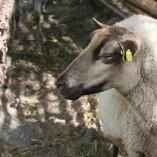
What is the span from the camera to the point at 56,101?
4.89m

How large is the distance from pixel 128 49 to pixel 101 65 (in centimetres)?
22

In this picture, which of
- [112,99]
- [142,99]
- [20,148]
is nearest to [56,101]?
[20,148]

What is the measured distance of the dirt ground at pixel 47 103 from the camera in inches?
163

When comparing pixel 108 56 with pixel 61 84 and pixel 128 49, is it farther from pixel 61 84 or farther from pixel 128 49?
pixel 61 84

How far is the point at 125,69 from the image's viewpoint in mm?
2730

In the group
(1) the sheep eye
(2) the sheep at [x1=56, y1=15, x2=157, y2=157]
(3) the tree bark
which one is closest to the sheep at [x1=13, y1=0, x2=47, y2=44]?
(3) the tree bark

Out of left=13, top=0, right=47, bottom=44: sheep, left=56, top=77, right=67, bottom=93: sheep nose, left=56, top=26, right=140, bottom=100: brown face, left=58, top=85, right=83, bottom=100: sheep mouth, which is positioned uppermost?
left=56, top=26, right=140, bottom=100: brown face

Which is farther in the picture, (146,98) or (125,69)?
(146,98)

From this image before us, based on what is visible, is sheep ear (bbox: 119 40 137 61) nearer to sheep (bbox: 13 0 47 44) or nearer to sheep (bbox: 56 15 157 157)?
sheep (bbox: 56 15 157 157)

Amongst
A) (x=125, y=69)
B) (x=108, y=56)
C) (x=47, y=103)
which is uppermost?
(x=108, y=56)

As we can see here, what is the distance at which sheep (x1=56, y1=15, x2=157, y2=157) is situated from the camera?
266 centimetres

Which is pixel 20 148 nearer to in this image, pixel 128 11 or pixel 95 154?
pixel 95 154

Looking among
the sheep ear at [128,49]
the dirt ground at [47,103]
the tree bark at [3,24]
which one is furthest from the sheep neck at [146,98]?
the tree bark at [3,24]

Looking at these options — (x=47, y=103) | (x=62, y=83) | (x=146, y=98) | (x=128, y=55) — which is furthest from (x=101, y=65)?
(x=47, y=103)
